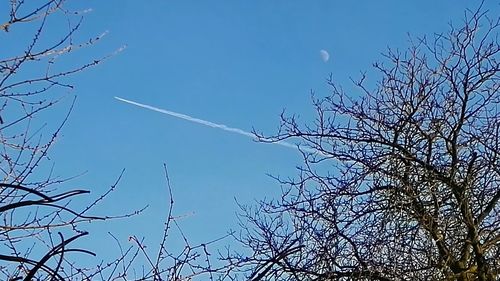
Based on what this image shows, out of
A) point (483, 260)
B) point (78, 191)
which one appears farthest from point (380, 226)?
point (78, 191)

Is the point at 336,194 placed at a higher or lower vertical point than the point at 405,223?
higher

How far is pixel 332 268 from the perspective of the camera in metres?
6.33

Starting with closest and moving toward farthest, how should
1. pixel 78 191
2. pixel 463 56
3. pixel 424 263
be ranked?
pixel 78 191 < pixel 424 263 < pixel 463 56

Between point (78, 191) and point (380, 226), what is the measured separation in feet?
18.0

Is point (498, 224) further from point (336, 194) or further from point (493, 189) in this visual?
point (336, 194)

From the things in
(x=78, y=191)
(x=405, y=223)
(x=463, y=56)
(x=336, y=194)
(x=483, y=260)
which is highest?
(x=463, y=56)

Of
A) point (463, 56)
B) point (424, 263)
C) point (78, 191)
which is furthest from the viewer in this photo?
point (463, 56)

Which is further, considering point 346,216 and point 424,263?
point 346,216

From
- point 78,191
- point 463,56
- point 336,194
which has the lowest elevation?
point 78,191

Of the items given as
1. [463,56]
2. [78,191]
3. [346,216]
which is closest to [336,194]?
[346,216]

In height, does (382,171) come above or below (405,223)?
above

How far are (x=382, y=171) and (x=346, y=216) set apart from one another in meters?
0.56

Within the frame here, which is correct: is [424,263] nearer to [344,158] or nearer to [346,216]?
[346,216]

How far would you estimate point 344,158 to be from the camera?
22.5 ft
